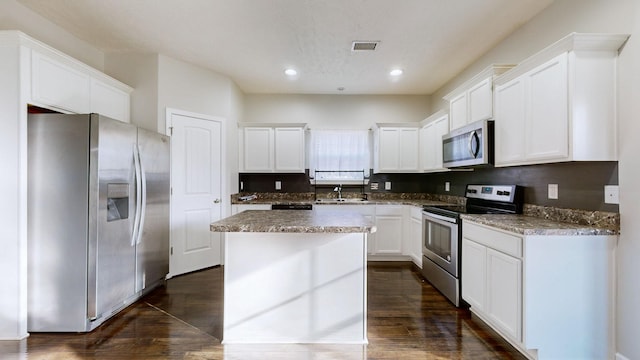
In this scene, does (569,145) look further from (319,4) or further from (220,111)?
(220,111)

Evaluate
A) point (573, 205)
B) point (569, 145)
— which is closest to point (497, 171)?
point (573, 205)

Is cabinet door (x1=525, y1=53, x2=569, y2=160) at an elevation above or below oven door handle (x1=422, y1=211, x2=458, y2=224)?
above

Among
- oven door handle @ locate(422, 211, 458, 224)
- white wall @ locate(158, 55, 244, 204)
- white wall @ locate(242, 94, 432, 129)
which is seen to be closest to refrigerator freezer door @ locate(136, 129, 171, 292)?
white wall @ locate(158, 55, 244, 204)

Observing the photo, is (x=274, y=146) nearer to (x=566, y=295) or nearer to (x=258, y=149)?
(x=258, y=149)

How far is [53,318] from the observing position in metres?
2.29

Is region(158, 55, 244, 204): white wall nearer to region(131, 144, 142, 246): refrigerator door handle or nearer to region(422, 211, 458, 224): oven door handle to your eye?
region(131, 144, 142, 246): refrigerator door handle

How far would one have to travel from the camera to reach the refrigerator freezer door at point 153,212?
9.49ft

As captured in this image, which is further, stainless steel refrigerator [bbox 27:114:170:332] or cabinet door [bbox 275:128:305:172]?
cabinet door [bbox 275:128:305:172]

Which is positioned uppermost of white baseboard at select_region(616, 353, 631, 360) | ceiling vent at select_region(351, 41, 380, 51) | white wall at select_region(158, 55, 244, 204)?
ceiling vent at select_region(351, 41, 380, 51)

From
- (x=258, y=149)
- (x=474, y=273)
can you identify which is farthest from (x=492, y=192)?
(x=258, y=149)

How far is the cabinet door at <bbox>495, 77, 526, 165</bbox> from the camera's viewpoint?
90.2 inches

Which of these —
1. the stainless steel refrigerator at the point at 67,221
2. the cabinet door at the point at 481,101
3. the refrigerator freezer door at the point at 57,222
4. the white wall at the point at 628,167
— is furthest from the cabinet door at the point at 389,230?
the refrigerator freezer door at the point at 57,222

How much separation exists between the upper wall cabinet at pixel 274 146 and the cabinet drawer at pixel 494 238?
8.85 feet

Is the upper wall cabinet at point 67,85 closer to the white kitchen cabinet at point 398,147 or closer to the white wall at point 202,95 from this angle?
the white wall at point 202,95
